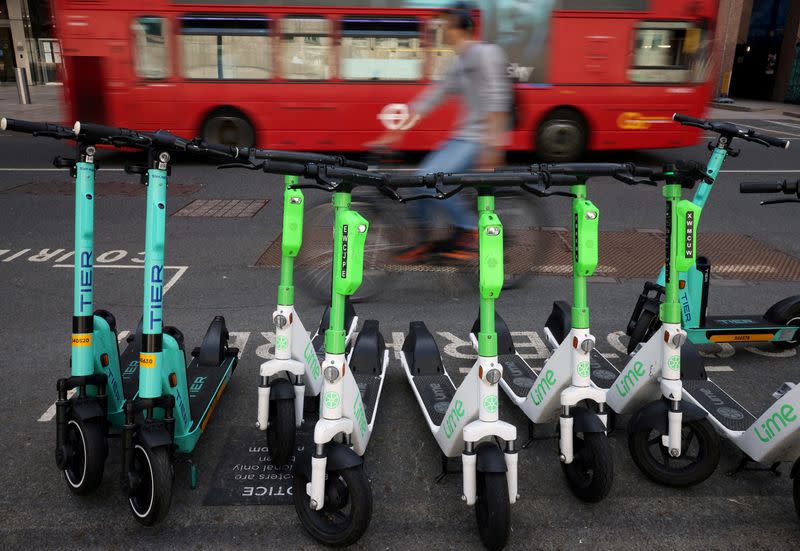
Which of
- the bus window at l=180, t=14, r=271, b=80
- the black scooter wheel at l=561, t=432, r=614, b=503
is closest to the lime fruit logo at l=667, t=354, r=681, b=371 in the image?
the black scooter wheel at l=561, t=432, r=614, b=503

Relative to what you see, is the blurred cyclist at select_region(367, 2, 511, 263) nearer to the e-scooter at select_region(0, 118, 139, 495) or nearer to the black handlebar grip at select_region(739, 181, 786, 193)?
the black handlebar grip at select_region(739, 181, 786, 193)

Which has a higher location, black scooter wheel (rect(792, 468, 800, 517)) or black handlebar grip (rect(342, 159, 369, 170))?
black handlebar grip (rect(342, 159, 369, 170))

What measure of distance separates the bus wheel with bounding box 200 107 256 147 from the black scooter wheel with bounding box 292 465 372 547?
32.9ft

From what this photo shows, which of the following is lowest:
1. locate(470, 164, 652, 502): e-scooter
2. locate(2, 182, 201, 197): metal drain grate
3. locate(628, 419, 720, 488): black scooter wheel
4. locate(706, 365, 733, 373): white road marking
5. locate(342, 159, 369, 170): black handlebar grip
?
locate(2, 182, 201, 197): metal drain grate

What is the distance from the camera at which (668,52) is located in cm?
1200

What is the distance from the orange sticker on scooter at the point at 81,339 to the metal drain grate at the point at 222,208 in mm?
5987

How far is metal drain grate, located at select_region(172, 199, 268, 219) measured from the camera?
912 cm

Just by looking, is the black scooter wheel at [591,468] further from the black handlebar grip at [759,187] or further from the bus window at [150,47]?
the bus window at [150,47]

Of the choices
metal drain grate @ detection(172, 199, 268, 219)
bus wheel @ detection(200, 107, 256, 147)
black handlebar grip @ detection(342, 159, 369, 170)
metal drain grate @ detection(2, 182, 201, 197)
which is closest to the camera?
black handlebar grip @ detection(342, 159, 369, 170)

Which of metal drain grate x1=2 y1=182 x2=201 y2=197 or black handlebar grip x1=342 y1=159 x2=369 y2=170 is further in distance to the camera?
metal drain grate x1=2 y1=182 x2=201 y2=197

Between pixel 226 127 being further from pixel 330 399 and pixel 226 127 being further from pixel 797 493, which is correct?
pixel 797 493

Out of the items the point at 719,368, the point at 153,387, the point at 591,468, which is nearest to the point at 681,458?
the point at 591,468

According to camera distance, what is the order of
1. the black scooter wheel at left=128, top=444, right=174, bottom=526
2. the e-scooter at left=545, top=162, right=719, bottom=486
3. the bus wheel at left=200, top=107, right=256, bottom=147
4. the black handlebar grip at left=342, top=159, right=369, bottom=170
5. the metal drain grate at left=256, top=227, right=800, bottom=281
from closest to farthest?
the black scooter wheel at left=128, top=444, right=174, bottom=526 → the e-scooter at left=545, top=162, right=719, bottom=486 → the black handlebar grip at left=342, top=159, right=369, bottom=170 → the metal drain grate at left=256, top=227, right=800, bottom=281 → the bus wheel at left=200, top=107, right=256, bottom=147

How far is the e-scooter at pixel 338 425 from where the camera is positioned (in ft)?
9.38
